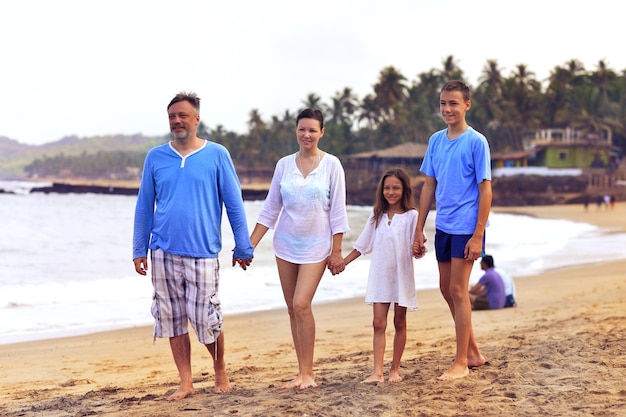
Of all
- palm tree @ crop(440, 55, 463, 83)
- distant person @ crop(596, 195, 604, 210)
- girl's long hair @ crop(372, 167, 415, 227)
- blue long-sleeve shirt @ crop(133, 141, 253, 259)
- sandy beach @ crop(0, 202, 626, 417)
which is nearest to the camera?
sandy beach @ crop(0, 202, 626, 417)

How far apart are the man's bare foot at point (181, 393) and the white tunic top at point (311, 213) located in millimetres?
955

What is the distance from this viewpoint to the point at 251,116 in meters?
106

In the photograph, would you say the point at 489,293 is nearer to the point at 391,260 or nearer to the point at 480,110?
the point at 391,260

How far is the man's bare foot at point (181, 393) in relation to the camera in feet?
15.1

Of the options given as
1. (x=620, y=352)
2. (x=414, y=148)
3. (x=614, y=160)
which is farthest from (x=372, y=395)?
(x=614, y=160)

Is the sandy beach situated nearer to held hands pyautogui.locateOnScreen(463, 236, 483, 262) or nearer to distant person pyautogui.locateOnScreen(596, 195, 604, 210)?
held hands pyautogui.locateOnScreen(463, 236, 483, 262)

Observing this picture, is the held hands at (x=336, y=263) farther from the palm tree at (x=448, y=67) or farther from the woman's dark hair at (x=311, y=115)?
the palm tree at (x=448, y=67)

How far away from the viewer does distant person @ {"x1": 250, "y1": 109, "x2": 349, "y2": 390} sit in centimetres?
465

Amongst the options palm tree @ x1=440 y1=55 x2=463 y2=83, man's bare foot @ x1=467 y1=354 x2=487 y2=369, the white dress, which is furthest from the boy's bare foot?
palm tree @ x1=440 y1=55 x2=463 y2=83

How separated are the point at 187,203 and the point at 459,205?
158 cm

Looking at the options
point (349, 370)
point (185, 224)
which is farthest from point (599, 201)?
point (185, 224)

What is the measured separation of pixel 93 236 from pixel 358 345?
26.1 meters

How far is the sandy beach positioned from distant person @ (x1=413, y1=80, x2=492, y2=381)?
43 cm

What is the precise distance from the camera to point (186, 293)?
454cm
